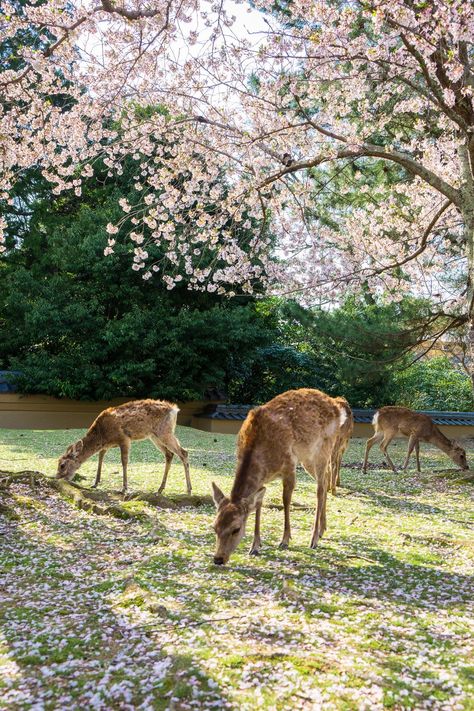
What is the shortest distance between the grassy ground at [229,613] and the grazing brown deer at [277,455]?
29 cm

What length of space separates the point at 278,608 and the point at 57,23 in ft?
19.1

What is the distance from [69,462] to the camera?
8.39m

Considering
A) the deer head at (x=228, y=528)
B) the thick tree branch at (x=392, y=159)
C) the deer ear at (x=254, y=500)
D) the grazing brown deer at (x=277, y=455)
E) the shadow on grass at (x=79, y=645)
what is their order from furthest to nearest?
the thick tree branch at (x=392, y=159)
the deer ear at (x=254, y=500)
the grazing brown deer at (x=277, y=455)
the deer head at (x=228, y=528)
the shadow on grass at (x=79, y=645)

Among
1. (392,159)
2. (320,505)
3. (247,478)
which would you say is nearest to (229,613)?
(247,478)

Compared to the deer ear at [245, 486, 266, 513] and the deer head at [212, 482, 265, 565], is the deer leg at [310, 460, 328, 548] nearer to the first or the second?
the deer ear at [245, 486, 266, 513]

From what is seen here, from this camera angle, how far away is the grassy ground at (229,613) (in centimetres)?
298

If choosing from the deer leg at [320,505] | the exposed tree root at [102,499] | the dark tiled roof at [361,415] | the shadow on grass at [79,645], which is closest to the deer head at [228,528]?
the shadow on grass at [79,645]

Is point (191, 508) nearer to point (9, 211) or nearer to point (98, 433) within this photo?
point (98, 433)

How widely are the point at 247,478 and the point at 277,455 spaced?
43cm

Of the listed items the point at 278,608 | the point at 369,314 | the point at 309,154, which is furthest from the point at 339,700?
the point at 369,314

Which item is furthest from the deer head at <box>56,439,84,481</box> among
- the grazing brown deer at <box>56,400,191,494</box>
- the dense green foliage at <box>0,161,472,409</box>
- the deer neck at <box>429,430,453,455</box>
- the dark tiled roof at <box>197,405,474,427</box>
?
the dark tiled roof at <box>197,405,474,427</box>

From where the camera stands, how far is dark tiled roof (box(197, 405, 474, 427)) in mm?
19867

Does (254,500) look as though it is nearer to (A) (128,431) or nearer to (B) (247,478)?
(B) (247,478)

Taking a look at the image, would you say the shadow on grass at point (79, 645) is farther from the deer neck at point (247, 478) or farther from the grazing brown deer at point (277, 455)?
the deer neck at point (247, 478)
